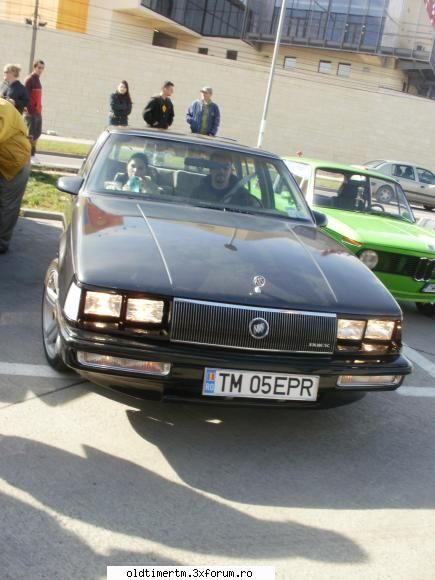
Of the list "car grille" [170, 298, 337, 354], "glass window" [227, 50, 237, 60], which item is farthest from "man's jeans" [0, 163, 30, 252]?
"glass window" [227, 50, 237, 60]

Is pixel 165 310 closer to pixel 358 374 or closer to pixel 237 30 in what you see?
pixel 358 374

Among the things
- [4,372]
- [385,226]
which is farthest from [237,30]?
[4,372]

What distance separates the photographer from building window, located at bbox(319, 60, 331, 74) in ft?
115

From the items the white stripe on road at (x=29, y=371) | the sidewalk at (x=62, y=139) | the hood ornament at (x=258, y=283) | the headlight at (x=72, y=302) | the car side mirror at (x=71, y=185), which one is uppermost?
the car side mirror at (x=71, y=185)

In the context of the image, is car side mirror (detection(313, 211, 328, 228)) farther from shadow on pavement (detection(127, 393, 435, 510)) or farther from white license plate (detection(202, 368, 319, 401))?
white license plate (detection(202, 368, 319, 401))

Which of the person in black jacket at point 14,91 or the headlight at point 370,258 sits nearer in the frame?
the headlight at point 370,258

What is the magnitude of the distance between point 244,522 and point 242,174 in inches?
110

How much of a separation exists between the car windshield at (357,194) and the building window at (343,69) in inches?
1144

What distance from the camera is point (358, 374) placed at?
3496 mm

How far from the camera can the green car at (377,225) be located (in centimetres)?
643

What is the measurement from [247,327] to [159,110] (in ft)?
32.0

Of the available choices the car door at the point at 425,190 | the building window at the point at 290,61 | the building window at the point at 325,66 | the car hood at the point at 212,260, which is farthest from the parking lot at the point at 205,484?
the building window at the point at 290,61

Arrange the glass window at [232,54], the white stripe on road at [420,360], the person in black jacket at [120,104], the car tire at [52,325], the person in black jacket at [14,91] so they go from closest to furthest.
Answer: the car tire at [52,325]
the white stripe on road at [420,360]
the person in black jacket at [14,91]
the person in black jacket at [120,104]
the glass window at [232,54]

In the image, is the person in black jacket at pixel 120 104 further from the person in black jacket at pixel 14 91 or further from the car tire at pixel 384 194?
the car tire at pixel 384 194
